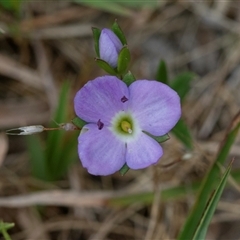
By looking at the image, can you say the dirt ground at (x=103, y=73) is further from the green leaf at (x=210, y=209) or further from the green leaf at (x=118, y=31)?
the green leaf at (x=118, y=31)

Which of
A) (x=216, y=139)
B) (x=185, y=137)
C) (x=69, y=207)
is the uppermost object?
(x=185, y=137)

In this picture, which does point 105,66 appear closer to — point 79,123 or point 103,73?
point 79,123

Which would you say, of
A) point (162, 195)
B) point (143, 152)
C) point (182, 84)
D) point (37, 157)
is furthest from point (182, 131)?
point (37, 157)

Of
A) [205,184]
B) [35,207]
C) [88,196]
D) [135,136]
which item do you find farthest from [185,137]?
[35,207]

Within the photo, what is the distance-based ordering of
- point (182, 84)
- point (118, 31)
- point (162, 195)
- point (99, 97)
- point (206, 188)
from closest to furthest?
point (99, 97), point (118, 31), point (206, 188), point (182, 84), point (162, 195)

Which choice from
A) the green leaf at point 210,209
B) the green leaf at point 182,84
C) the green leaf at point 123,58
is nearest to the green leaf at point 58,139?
the green leaf at point 182,84

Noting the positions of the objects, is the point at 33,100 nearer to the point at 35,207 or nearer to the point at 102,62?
the point at 35,207

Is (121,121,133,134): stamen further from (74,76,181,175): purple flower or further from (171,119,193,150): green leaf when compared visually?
(171,119,193,150): green leaf
